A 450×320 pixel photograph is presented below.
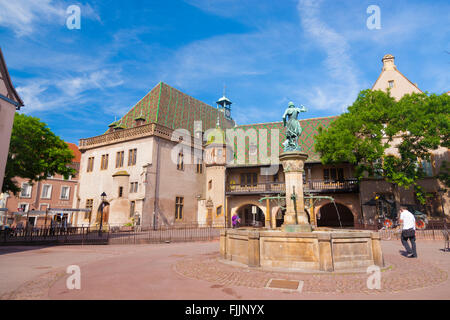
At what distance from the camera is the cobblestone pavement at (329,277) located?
6.07 m

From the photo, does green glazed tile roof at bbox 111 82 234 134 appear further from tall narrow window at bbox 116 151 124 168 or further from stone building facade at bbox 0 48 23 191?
stone building facade at bbox 0 48 23 191

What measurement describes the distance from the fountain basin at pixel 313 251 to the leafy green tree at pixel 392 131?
15497 mm

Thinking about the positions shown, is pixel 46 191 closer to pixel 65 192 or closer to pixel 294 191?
pixel 65 192

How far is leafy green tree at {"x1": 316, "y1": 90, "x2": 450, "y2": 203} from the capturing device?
67.6ft

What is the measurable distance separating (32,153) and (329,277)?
23.7 metres

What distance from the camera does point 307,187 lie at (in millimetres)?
29125

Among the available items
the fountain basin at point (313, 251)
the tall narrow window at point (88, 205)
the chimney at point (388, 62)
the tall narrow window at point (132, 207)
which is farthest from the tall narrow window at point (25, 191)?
the chimney at point (388, 62)

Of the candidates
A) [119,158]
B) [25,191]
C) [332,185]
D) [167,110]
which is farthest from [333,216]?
[25,191]

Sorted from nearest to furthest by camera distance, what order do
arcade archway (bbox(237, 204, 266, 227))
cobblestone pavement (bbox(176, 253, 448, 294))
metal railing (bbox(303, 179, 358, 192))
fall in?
cobblestone pavement (bbox(176, 253, 448, 294)) < metal railing (bbox(303, 179, 358, 192)) < arcade archway (bbox(237, 204, 266, 227))

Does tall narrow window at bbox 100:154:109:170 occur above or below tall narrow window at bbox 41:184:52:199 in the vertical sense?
above

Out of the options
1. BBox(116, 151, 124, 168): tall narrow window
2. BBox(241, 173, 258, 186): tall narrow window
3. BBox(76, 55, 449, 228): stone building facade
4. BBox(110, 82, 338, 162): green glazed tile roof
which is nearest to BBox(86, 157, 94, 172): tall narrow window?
BBox(76, 55, 449, 228): stone building facade

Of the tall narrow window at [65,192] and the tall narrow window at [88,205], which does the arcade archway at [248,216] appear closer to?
the tall narrow window at [88,205]

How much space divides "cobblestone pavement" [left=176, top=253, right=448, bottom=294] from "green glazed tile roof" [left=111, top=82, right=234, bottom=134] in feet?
82.1
